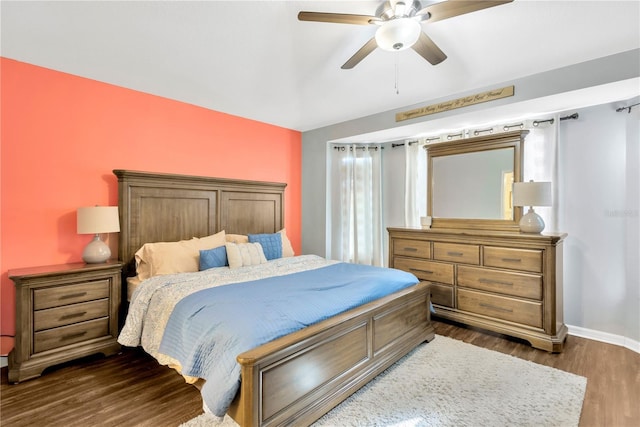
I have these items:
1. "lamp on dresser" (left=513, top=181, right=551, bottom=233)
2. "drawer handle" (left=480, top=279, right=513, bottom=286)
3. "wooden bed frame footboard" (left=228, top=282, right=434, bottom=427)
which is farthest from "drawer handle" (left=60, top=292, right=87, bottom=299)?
"lamp on dresser" (left=513, top=181, right=551, bottom=233)

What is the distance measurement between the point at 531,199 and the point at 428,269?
1283 millimetres

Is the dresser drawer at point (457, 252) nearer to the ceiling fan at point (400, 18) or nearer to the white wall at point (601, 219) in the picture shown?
the white wall at point (601, 219)

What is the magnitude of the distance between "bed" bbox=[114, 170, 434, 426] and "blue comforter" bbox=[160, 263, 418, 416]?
7 centimetres

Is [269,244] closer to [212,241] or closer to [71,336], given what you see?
[212,241]

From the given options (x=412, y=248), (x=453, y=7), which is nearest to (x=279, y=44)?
(x=453, y=7)

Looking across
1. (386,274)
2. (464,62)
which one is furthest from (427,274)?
(464,62)

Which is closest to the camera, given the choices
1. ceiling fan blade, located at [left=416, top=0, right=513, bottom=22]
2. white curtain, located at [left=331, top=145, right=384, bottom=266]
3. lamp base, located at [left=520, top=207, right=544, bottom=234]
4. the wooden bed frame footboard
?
the wooden bed frame footboard

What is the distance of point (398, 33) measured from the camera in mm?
1824

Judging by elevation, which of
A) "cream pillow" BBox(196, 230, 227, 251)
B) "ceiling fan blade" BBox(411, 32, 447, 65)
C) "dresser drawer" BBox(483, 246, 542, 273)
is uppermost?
"ceiling fan blade" BBox(411, 32, 447, 65)

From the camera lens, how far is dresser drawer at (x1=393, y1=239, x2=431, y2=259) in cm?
368

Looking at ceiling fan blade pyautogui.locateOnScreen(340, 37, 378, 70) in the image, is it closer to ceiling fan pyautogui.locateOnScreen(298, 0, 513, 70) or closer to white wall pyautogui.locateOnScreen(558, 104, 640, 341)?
ceiling fan pyautogui.locateOnScreen(298, 0, 513, 70)

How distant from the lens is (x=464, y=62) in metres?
2.74

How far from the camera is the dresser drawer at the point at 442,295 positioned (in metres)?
3.49

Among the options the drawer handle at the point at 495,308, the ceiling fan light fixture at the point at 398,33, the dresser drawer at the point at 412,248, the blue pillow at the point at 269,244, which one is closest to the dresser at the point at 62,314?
the blue pillow at the point at 269,244
